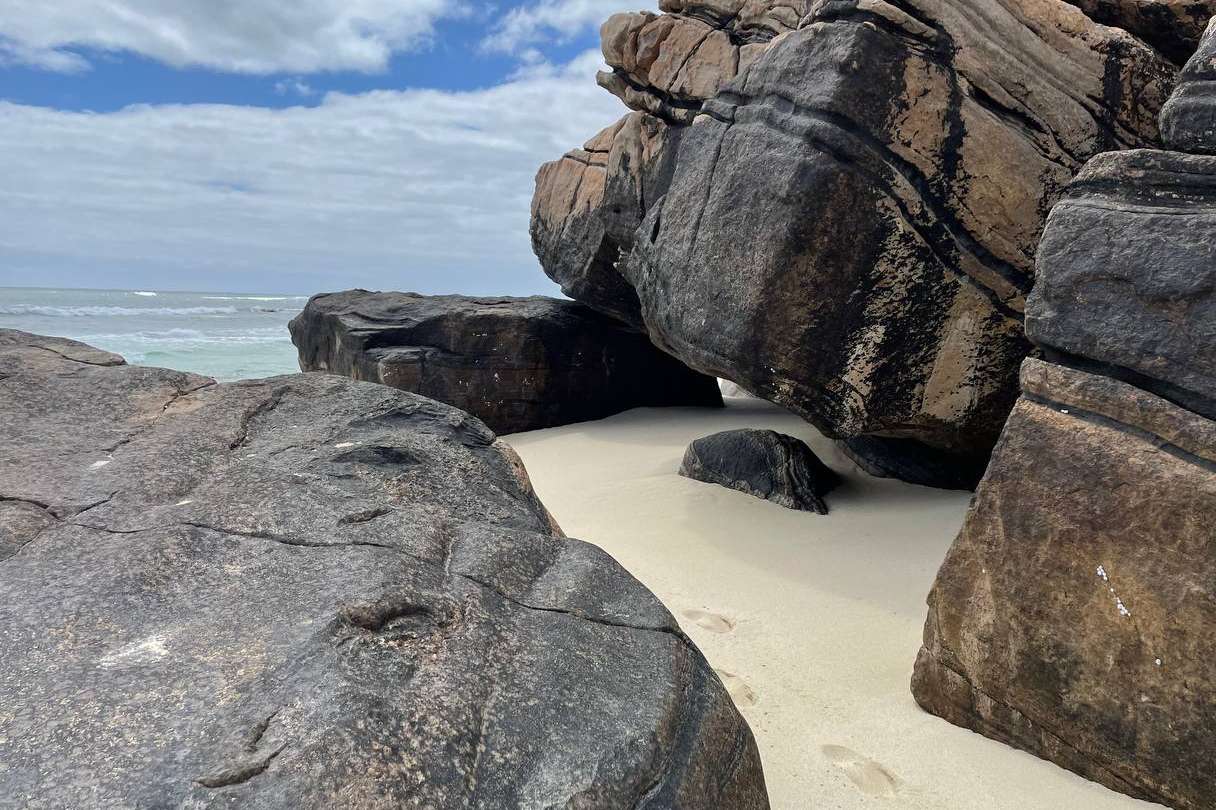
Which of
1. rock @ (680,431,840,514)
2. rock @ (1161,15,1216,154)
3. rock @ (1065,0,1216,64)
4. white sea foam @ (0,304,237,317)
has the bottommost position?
white sea foam @ (0,304,237,317)

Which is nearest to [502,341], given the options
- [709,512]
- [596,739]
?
[709,512]

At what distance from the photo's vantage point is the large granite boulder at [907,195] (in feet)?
12.9

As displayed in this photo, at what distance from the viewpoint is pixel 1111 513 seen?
2.44m

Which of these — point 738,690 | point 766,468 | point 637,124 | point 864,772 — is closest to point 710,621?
point 738,690

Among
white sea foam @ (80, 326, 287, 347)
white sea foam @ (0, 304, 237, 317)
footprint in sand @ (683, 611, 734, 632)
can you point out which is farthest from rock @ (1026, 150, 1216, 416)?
white sea foam @ (0, 304, 237, 317)

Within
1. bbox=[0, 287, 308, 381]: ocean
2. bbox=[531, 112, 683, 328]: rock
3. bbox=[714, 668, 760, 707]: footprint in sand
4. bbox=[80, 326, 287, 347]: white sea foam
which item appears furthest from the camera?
bbox=[80, 326, 287, 347]: white sea foam

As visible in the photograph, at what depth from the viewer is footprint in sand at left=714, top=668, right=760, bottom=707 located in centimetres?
293

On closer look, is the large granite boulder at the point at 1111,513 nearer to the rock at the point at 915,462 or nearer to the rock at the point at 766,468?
the rock at the point at 915,462

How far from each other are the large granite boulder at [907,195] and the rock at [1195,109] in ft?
4.22

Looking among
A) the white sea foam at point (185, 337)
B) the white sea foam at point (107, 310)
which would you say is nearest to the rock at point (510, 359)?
the white sea foam at point (185, 337)

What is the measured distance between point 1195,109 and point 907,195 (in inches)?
57.3

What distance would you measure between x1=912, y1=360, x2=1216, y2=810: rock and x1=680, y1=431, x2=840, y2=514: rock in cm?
225

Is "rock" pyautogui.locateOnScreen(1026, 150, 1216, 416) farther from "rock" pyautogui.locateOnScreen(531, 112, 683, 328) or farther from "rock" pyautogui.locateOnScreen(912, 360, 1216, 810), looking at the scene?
"rock" pyautogui.locateOnScreen(531, 112, 683, 328)

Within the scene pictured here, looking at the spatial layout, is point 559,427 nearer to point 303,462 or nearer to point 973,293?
point 973,293
